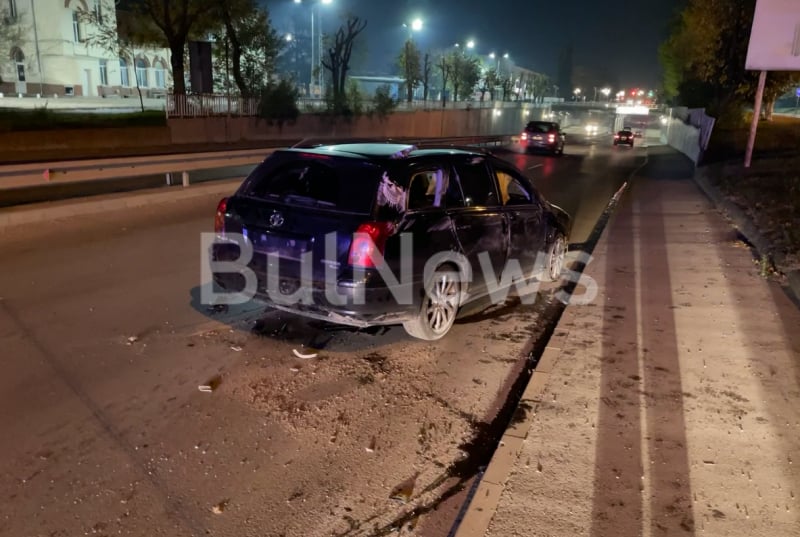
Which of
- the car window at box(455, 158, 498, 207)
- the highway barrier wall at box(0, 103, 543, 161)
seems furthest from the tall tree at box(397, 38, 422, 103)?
the car window at box(455, 158, 498, 207)

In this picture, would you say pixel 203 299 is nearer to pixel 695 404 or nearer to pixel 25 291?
pixel 25 291

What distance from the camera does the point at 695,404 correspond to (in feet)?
14.5

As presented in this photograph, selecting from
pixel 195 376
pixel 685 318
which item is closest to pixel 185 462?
pixel 195 376

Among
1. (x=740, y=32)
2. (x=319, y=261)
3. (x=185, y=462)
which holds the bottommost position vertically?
(x=185, y=462)

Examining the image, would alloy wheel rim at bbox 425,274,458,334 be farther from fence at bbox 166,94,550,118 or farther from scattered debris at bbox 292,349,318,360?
fence at bbox 166,94,550,118

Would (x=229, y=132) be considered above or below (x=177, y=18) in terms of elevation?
below

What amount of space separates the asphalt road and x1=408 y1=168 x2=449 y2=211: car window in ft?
4.18

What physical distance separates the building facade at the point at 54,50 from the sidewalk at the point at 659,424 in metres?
46.3

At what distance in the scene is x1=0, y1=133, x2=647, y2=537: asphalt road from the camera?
3232mm

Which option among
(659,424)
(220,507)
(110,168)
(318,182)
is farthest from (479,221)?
(110,168)

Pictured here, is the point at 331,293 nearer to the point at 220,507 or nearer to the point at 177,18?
the point at 220,507

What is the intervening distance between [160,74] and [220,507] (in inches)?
2708

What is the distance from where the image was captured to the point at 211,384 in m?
4.59

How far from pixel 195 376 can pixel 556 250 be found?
185 inches
